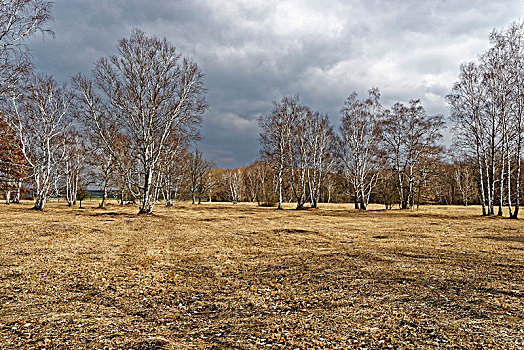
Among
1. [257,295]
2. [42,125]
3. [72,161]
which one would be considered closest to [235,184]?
[72,161]

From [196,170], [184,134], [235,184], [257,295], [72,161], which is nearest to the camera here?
[257,295]

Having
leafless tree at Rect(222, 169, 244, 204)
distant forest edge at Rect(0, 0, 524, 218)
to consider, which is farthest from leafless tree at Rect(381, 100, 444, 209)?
leafless tree at Rect(222, 169, 244, 204)

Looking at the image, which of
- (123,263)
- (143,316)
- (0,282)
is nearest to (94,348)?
(143,316)

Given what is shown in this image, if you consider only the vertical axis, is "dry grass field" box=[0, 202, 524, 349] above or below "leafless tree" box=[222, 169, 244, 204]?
below

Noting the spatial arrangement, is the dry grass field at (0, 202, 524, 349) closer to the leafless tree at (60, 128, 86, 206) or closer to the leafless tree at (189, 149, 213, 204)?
the leafless tree at (60, 128, 86, 206)

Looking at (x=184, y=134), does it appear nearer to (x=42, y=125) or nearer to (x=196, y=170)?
(x=42, y=125)

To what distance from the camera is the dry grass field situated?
4.23 metres

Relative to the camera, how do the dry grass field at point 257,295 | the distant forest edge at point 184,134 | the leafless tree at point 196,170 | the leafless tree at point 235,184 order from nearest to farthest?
the dry grass field at point 257,295
the distant forest edge at point 184,134
the leafless tree at point 196,170
the leafless tree at point 235,184

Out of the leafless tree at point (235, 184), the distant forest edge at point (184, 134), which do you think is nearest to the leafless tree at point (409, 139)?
the distant forest edge at point (184, 134)

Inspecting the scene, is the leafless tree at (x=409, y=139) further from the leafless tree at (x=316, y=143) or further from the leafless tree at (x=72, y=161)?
the leafless tree at (x=72, y=161)

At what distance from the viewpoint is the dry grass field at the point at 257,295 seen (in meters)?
4.23

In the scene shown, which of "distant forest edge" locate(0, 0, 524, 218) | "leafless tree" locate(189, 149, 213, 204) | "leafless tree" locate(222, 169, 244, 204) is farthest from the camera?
"leafless tree" locate(222, 169, 244, 204)

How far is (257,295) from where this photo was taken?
626 cm

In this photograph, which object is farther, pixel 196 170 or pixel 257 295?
pixel 196 170
